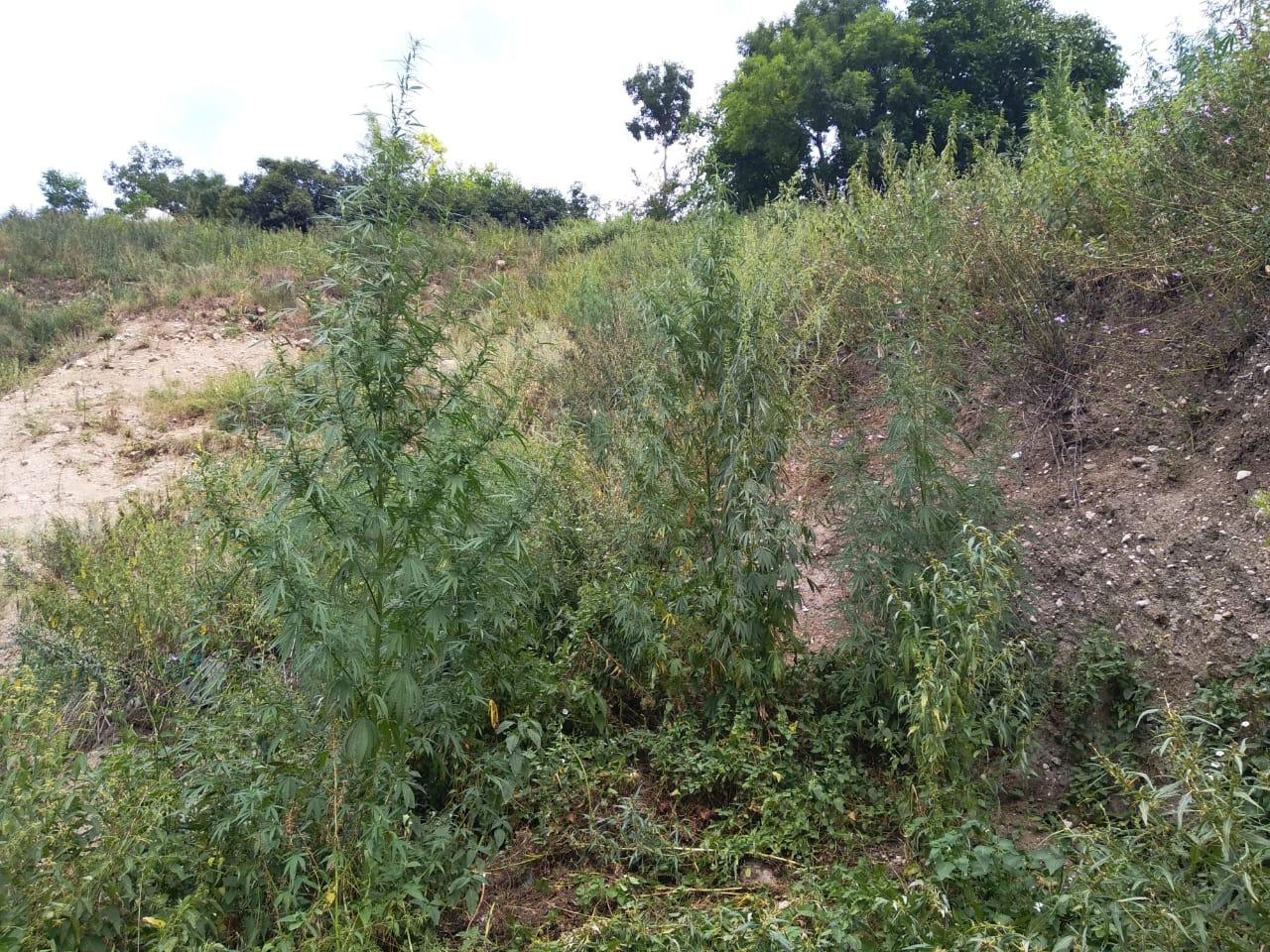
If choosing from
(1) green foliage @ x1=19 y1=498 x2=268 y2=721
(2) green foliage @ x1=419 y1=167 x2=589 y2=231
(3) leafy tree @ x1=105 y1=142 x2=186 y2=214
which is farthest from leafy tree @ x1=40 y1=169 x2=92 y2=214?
(1) green foliage @ x1=19 y1=498 x2=268 y2=721

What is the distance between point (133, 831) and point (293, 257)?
216 centimetres

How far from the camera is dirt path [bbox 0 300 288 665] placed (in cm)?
732

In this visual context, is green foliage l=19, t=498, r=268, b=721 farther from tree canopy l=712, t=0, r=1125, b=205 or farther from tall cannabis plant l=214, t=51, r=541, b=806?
tree canopy l=712, t=0, r=1125, b=205

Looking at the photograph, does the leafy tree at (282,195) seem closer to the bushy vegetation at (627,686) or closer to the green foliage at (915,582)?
the bushy vegetation at (627,686)

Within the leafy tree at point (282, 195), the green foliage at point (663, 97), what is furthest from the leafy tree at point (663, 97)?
the leafy tree at point (282, 195)

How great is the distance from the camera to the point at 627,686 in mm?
4078

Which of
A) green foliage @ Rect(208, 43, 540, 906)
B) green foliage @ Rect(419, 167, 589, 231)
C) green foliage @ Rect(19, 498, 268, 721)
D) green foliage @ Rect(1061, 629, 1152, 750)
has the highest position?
green foliage @ Rect(419, 167, 589, 231)

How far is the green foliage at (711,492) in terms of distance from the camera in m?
3.65

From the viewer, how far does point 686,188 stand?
4.43 m

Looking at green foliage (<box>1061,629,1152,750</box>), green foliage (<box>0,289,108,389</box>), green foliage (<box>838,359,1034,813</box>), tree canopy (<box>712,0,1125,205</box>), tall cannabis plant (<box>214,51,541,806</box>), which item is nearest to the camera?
tall cannabis plant (<box>214,51,541,806</box>)

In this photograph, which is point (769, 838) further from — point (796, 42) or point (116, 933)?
point (796, 42)

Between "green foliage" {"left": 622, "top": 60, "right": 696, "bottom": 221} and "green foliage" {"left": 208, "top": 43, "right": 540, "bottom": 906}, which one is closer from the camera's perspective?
"green foliage" {"left": 208, "top": 43, "right": 540, "bottom": 906}

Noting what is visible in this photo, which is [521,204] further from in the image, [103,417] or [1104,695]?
[1104,695]

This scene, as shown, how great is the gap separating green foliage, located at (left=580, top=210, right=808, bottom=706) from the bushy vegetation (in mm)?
21
